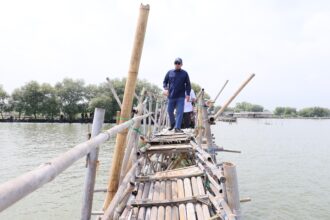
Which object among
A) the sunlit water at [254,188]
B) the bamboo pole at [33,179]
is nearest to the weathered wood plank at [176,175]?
the sunlit water at [254,188]

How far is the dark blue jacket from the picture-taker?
8289 millimetres

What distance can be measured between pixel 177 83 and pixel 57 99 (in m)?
77.1

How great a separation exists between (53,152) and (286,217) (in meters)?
20.2

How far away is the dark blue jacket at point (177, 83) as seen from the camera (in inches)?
326

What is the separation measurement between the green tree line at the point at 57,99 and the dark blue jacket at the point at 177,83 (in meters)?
67.6

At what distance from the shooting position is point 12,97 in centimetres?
8062

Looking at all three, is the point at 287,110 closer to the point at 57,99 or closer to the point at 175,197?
the point at 57,99

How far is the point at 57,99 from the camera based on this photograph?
80250 millimetres

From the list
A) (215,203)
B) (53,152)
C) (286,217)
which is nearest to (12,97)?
(53,152)

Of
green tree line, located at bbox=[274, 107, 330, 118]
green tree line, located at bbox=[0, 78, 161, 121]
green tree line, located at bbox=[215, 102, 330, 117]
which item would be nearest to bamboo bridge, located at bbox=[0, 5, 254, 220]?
green tree line, located at bbox=[0, 78, 161, 121]

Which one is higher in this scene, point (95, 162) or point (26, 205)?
point (95, 162)

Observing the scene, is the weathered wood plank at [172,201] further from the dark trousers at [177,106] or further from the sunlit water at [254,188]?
the dark trousers at [177,106]

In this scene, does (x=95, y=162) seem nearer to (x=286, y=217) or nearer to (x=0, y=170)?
(x=286, y=217)

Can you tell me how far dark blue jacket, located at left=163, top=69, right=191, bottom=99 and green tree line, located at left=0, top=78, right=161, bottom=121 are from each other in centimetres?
6757
